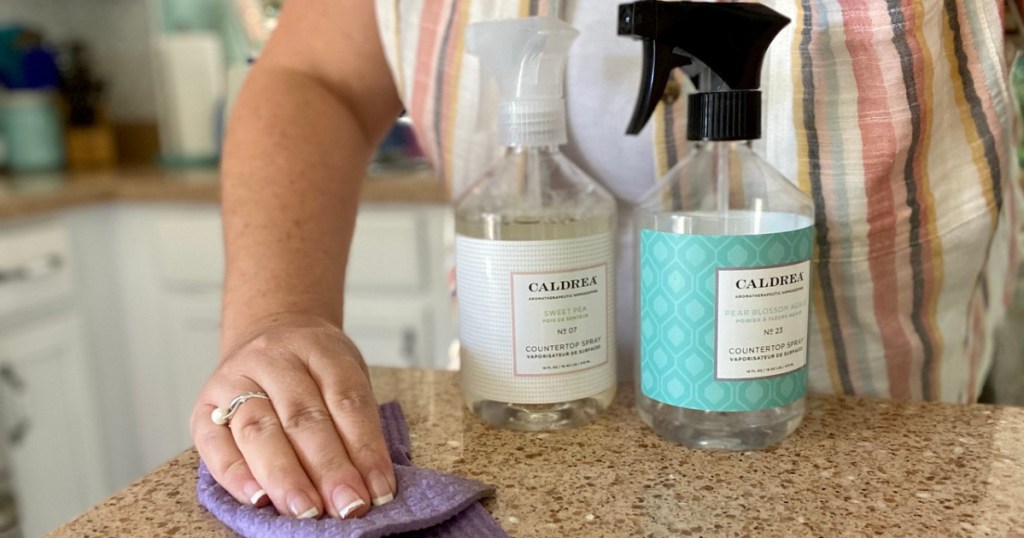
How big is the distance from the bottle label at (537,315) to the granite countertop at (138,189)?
87 cm

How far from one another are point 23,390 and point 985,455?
61.0 inches

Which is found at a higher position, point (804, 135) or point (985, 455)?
point (804, 135)

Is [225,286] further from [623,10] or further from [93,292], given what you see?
[93,292]

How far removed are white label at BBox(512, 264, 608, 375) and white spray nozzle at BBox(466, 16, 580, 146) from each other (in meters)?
0.08

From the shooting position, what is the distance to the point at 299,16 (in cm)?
Result: 68

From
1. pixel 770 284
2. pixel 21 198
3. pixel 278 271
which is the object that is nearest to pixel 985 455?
pixel 770 284

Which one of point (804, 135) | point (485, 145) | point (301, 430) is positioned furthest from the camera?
point (485, 145)

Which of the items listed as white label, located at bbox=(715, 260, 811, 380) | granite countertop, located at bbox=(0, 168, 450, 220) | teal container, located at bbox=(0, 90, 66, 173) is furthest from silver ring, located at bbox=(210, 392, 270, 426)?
teal container, located at bbox=(0, 90, 66, 173)

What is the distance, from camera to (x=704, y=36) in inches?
17.3

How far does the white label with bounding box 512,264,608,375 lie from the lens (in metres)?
0.48

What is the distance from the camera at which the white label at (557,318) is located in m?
0.48

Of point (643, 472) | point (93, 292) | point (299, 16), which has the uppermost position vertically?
point (299, 16)

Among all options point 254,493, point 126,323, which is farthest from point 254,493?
point 126,323

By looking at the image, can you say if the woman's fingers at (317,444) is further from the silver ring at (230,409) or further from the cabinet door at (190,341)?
the cabinet door at (190,341)
